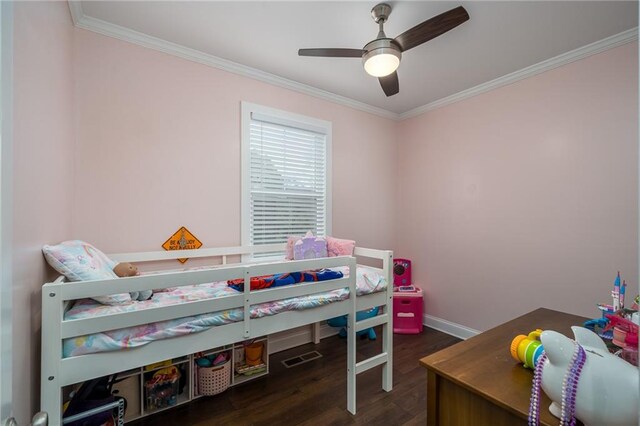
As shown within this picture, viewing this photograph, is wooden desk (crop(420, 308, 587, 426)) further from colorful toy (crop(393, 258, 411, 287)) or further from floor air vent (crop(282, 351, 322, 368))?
colorful toy (crop(393, 258, 411, 287))

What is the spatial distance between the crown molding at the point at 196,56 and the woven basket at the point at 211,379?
2.26 metres

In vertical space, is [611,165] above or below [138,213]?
above

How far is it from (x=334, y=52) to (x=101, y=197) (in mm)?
1783

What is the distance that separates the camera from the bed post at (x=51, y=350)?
1.06m

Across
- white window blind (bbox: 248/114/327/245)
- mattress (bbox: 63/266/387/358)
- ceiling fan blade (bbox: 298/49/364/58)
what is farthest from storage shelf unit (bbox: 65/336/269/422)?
ceiling fan blade (bbox: 298/49/364/58)

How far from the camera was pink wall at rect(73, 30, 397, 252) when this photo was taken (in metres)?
1.88

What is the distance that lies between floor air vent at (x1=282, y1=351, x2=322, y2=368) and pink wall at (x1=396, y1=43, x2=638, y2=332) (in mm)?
1452

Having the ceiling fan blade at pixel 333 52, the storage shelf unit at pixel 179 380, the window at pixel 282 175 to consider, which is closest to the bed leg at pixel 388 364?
the storage shelf unit at pixel 179 380

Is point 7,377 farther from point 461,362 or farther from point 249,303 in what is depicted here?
point 461,362

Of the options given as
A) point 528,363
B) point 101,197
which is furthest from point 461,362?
point 101,197

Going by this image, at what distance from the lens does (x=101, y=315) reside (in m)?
1.16

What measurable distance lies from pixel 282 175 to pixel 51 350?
1.97m

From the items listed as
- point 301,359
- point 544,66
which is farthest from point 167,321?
point 544,66

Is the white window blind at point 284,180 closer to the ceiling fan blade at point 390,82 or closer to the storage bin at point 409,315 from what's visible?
the ceiling fan blade at point 390,82
